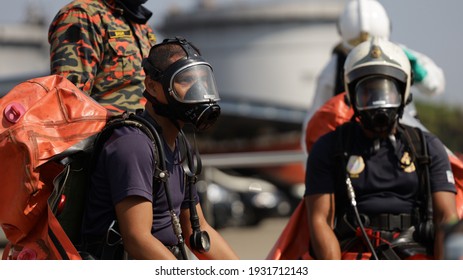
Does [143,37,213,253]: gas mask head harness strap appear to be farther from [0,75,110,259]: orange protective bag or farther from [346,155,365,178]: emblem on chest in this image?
[346,155,365,178]: emblem on chest

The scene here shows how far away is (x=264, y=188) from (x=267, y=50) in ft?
134

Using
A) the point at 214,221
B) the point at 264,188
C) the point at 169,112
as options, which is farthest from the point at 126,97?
the point at 264,188

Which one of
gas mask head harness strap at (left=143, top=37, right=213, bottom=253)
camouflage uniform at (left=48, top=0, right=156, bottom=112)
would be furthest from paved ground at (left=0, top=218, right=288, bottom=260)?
gas mask head harness strap at (left=143, top=37, right=213, bottom=253)

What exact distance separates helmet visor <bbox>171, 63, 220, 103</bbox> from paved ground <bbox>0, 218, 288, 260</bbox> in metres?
10.9

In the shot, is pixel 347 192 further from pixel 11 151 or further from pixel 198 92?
pixel 11 151

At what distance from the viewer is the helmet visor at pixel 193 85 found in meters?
4.46

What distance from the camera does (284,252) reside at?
5.82 metres

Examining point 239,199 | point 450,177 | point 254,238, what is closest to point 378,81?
point 450,177

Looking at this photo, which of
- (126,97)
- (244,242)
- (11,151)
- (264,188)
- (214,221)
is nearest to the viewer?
(11,151)

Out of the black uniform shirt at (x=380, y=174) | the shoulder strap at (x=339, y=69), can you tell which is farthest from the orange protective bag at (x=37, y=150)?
the shoulder strap at (x=339, y=69)

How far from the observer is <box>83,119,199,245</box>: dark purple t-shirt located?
4.27 meters

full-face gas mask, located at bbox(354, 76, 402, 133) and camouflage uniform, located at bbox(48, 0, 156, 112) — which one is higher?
camouflage uniform, located at bbox(48, 0, 156, 112)

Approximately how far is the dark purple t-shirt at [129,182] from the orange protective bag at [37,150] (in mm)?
188

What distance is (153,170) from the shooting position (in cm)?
437
